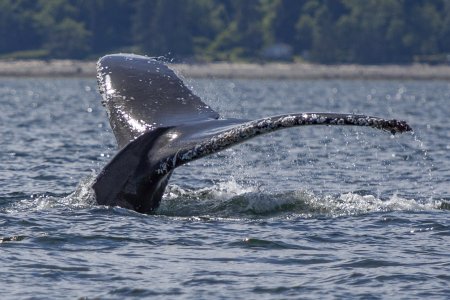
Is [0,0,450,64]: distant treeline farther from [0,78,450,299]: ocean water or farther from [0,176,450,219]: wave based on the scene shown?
[0,176,450,219]: wave

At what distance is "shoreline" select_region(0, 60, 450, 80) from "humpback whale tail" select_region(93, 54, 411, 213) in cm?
10996

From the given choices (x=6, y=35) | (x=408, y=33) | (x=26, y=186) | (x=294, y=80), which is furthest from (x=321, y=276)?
(x=408, y=33)

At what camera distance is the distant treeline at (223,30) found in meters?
143

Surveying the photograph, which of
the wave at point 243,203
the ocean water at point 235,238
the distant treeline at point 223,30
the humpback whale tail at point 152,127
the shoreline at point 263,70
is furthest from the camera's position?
the distant treeline at point 223,30

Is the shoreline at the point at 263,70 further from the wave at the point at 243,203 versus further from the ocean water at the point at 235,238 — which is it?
the wave at the point at 243,203

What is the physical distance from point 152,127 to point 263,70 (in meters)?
121

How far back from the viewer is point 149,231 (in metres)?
12.8

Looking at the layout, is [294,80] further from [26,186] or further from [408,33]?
[26,186]

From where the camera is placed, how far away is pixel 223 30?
154 metres

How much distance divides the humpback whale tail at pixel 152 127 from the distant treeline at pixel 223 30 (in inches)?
4891

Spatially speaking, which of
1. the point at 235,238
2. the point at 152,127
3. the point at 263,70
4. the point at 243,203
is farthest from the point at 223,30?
the point at 235,238

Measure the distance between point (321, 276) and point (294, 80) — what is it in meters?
123

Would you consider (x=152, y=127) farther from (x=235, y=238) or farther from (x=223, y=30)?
(x=223, y=30)

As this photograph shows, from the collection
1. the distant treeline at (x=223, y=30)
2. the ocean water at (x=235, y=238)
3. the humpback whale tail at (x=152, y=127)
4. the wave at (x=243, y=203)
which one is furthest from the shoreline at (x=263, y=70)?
the humpback whale tail at (x=152, y=127)
